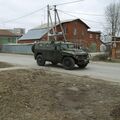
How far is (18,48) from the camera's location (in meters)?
53.8

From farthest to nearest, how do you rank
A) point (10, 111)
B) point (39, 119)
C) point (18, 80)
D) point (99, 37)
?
point (99, 37) < point (18, 80) < point (10, 111) < point (39, 119)

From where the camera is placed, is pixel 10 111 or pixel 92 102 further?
pixel 92 102

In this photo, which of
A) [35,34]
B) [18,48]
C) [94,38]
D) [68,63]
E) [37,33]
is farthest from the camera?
[94,38]

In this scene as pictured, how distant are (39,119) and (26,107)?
104 centimetres

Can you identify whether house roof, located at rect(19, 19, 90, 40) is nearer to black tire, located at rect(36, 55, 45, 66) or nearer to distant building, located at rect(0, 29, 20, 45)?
distant building, located at rect(0, 29, 20, 45)

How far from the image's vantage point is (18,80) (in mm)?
12562

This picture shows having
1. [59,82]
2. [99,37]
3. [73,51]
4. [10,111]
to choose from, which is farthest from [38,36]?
[10,111]

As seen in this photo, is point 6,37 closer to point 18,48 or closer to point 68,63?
point 18,48

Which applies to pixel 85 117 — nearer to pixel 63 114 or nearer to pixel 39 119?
pixel 63 114

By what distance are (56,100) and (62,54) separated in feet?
38.5

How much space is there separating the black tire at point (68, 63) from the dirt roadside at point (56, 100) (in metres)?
7.86

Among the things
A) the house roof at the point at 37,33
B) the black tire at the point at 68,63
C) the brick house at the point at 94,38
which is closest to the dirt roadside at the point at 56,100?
the black tire at the point at 68,63

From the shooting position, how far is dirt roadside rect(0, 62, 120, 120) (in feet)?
27.2

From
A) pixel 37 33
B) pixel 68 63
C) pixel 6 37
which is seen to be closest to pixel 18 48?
pixel 37 33
